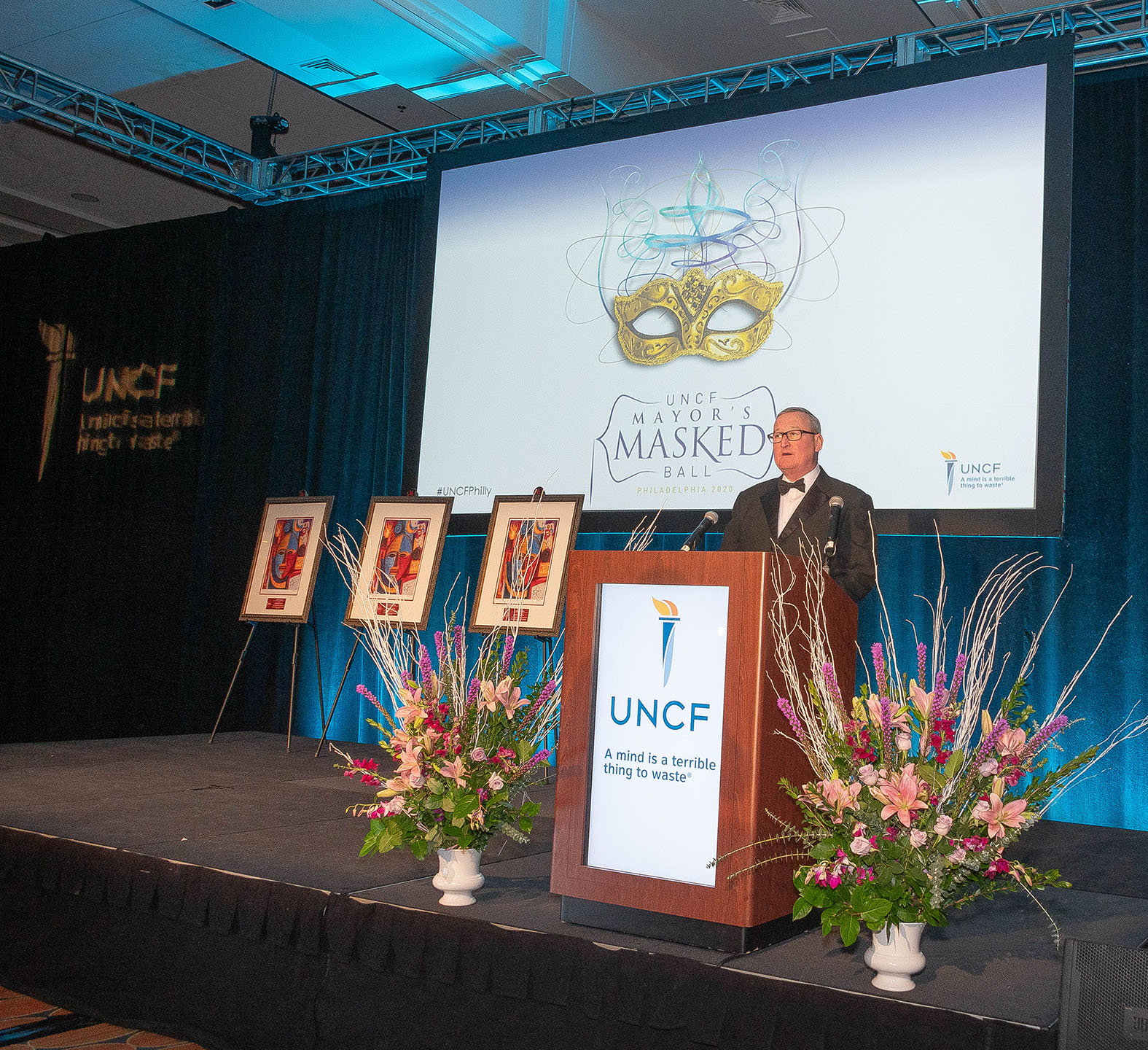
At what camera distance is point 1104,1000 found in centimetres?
154

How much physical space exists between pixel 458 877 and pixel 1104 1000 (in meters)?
1.14

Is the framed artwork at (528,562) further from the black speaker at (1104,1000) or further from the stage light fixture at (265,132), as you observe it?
the black speaker at (1104,1000)

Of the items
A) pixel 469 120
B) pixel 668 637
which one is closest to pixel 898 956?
pixel 668 637

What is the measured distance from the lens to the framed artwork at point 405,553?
187 inches

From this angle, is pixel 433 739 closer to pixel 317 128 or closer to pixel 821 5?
pixel 821 5

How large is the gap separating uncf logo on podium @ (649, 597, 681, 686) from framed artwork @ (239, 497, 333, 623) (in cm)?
330

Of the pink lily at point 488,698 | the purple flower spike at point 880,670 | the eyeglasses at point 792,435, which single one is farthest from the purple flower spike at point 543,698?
the eyeglasses at point 792,435

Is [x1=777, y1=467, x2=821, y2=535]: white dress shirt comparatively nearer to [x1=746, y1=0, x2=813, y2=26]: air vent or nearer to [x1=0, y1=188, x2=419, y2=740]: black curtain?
[x1=746, y1=0, x2=813, y2=26]: air vent

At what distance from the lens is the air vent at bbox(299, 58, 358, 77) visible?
4.94 m

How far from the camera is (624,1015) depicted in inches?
74.5

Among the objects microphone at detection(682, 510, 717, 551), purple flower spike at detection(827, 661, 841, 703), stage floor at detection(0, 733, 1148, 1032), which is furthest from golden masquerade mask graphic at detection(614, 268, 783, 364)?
purple flower spike at detection(827, 661, 841, 703)

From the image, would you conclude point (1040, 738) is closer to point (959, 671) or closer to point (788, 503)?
point (959, 671)

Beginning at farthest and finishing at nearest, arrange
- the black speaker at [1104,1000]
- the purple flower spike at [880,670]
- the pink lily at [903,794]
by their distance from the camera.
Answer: the purple flower spike at [880,670]
the pink lily at [903,794]
the black speaker at [1104,1000]

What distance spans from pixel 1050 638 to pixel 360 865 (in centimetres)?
327
